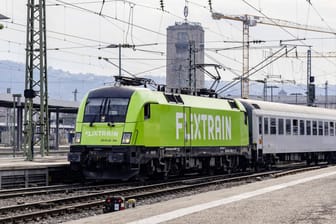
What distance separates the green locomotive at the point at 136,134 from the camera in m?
24.6

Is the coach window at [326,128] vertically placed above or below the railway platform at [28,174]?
above

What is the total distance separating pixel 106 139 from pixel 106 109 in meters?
1.19

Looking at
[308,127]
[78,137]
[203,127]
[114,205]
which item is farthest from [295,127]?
[114,205]

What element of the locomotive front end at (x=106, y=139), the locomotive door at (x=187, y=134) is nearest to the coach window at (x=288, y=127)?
the locomotive door at (x=187, y=134)

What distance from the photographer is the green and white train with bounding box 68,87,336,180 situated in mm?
24625

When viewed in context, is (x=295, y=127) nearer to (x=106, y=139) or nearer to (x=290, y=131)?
(x=290, y=131)

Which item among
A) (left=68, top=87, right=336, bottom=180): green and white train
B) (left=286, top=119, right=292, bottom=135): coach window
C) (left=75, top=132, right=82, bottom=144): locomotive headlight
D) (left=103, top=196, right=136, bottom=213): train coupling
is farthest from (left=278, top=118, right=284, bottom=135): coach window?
(left=103, top=196, right=136, bottom=213): train coupling

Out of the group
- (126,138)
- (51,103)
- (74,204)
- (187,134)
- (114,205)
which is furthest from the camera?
(51,103)

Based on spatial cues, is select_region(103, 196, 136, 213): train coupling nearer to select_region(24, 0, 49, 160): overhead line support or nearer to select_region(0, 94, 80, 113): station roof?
select_region(24, 0, 49, 160): overhead line support

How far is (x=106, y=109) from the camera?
25.4m

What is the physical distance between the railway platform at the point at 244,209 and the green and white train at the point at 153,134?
17.2 feet

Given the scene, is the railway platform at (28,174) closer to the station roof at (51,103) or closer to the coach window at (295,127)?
the coach window at (295,127)

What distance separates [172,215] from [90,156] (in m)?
10.7

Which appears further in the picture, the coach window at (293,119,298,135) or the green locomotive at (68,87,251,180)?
the coach window at (293,119,298,135)
